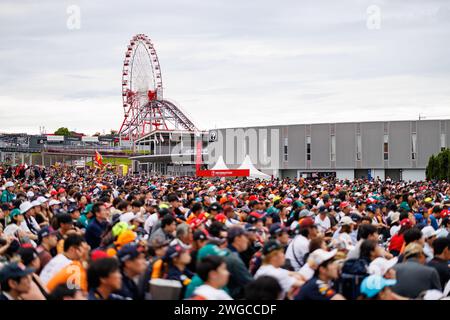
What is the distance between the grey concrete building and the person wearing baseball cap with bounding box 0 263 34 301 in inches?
2143

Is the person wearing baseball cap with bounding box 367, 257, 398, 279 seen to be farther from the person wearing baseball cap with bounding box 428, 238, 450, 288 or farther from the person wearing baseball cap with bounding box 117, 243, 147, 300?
the person wearing baseball cap with bounding box 117, 243, 147, 300

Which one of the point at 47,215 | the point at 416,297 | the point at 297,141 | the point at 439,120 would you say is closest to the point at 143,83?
the point at 297,141

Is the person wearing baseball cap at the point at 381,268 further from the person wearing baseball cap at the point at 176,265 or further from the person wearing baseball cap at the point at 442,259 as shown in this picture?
the person wearing baseball cap at the point at 176,265

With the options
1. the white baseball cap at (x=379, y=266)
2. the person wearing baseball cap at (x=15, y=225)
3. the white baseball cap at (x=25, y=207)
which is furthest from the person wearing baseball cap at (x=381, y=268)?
the white baseball cap at (x=25, y=207)

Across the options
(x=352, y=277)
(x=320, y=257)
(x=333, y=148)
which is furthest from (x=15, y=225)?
(x=333, y=148)

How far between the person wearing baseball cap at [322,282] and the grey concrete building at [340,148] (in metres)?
53.5

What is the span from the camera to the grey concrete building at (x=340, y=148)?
58.5 m

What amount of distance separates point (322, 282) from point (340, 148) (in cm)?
5578

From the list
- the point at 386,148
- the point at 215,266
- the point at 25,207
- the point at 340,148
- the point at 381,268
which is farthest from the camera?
the point at 340,148

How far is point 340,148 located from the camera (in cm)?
Result: 6128

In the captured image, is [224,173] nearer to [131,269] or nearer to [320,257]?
[320,257]
